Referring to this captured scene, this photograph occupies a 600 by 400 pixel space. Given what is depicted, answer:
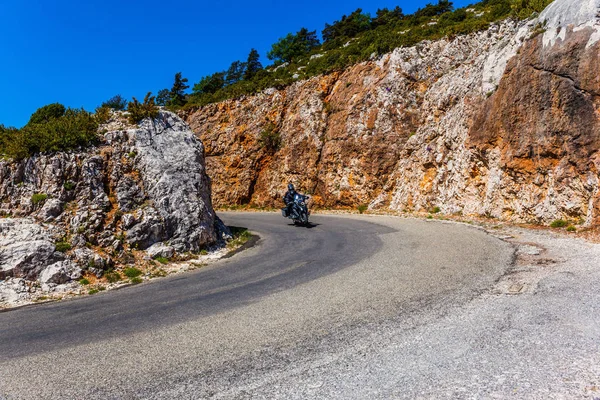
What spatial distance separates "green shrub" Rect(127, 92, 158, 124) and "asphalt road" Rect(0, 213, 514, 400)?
6940 millimetres

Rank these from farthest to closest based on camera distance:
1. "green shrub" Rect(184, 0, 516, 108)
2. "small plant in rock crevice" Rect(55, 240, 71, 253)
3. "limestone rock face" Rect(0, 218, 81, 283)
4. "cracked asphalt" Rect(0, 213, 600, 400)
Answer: "green shrub" Rect(184, 0, 516, 108), "small plant in rock crevice" Rect(55, 240, 71, 253), "limestone rock face" Rect(0, 218, 81, 283), "cracked asphalt" Rect(0, 213, 600, 400)

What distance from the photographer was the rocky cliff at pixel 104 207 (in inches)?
358

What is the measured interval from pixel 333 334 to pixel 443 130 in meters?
20.9

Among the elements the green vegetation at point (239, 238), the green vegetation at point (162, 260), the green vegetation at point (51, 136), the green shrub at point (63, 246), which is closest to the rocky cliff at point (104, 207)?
the green shrub at point (63, 246)

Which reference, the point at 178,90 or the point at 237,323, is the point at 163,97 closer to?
the point at 178,90

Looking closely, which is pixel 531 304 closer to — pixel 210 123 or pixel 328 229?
pixel 328 229

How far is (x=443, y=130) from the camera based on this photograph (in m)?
23.0

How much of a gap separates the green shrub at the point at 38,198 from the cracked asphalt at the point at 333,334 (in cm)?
451

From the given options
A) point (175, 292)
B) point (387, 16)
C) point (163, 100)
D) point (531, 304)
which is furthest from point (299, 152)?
point (387, 16)

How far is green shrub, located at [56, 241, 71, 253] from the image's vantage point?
9578mm

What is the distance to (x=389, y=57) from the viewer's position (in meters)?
29.8

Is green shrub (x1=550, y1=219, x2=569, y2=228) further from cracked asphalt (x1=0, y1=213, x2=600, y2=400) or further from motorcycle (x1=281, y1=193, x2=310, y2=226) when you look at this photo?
motorcycle (x1=281, y1=193, x2=310, y2=226)

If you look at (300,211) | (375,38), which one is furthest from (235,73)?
(300,211)

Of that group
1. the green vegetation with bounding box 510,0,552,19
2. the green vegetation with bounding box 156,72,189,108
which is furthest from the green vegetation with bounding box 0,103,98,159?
the green vegetation with bounding box 156,72,189,108
